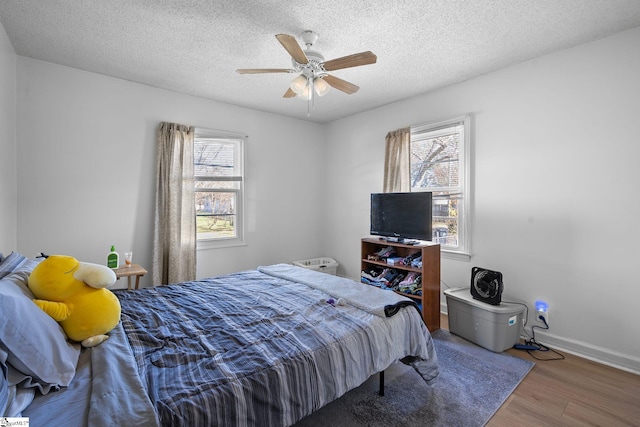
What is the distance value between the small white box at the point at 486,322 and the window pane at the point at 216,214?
9.53 feet

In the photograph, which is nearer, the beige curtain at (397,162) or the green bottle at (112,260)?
the green bottle at (112,260)

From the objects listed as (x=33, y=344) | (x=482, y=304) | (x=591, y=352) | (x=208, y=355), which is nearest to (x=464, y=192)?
(x=482, y=304)

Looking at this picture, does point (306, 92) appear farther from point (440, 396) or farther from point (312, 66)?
point (440, 396)

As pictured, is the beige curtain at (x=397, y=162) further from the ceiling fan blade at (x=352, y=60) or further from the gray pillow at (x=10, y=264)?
the gray pillow at (x=10, y=264)

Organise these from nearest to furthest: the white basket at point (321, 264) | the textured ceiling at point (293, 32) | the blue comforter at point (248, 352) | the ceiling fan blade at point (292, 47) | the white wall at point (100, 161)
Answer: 1. the blue comforter at point (248, 352)
2. the ceiling fan blade at point (292, 47)
3. the textured ceiling at point (293, 32)
4. the white wall at point (100, 161)
5. the white basket at point (321, 264)

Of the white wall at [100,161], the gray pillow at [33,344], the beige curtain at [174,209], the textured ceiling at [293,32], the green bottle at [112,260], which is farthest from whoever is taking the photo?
the beige curtain at [174,209]

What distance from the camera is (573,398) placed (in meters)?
1.94

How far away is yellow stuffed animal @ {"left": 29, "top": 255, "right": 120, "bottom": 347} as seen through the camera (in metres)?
1.27

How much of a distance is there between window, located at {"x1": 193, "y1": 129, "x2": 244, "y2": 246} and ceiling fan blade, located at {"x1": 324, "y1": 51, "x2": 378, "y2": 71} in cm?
221

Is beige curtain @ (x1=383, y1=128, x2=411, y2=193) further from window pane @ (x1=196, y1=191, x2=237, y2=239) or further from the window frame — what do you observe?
window pane @ (x1=196, y1=191, x2=237, y2=239)

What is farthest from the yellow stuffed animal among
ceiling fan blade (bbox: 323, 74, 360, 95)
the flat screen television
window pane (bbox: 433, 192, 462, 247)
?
window pane (bbox: 433, 192, 462, 247)

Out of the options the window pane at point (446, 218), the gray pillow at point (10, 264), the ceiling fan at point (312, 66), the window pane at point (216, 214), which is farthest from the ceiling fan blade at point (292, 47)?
the window pane at point (216, 214)

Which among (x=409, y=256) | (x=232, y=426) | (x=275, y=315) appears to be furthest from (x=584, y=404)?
(x=232, y=426)

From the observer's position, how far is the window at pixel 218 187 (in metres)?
3.84
